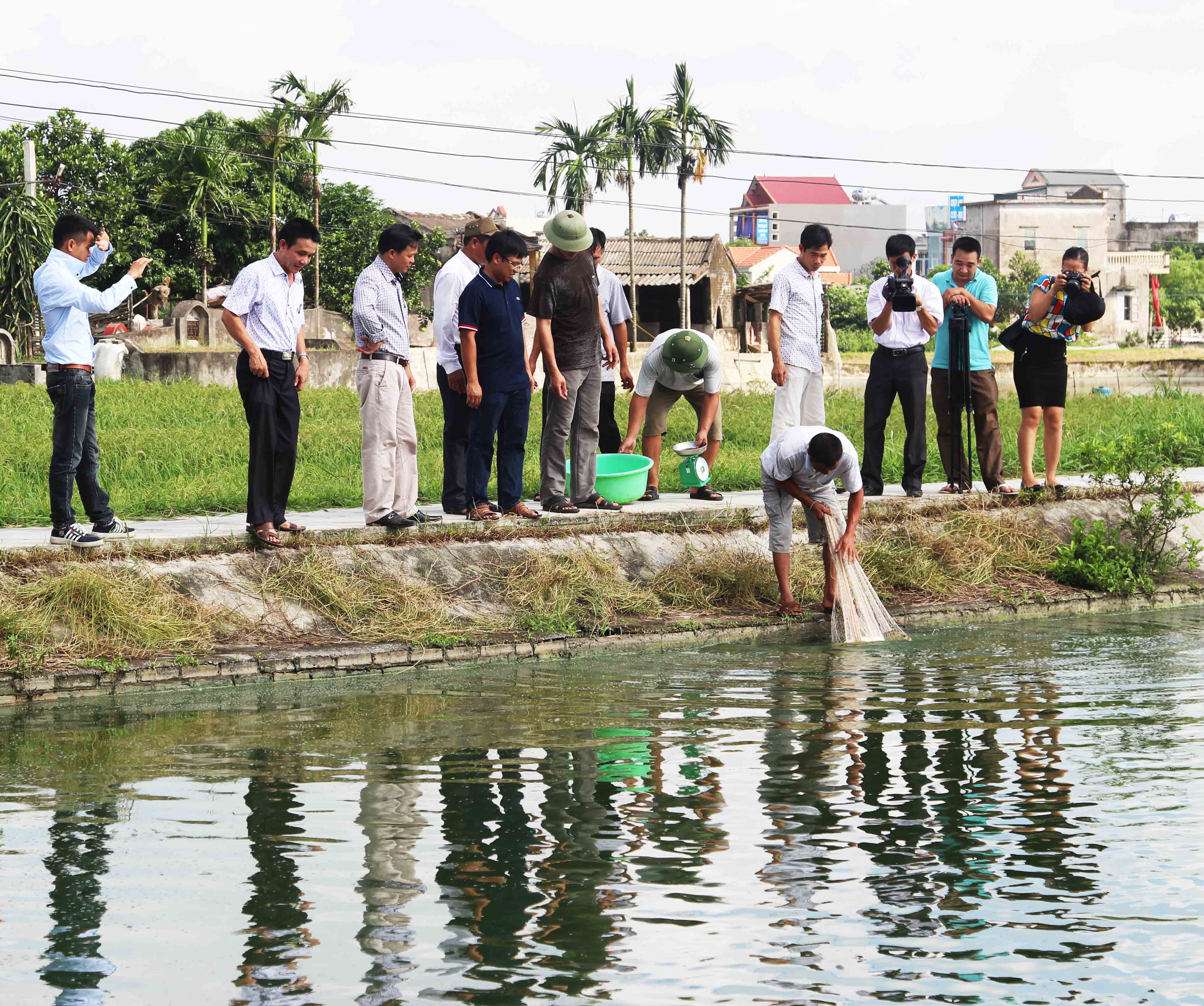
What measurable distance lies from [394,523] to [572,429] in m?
1.58

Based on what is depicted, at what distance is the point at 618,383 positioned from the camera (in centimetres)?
2419

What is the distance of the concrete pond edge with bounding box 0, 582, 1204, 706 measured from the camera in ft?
24.4

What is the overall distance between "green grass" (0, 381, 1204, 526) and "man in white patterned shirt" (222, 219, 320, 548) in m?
1.93

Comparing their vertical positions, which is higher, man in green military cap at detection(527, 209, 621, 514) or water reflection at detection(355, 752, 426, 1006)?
man in green military cap at detection(527, 209, 621, 514)

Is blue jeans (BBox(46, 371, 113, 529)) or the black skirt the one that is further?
the black skirt

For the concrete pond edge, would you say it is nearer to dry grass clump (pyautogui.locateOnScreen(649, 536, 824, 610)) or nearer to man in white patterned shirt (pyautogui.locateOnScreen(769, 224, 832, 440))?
dry grass clump (pyautogui.locateOnScreen(649, 536, 824, 610))

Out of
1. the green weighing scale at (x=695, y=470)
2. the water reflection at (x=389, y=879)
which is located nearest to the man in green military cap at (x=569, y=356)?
the green weighing scale at (x=695, y=470)

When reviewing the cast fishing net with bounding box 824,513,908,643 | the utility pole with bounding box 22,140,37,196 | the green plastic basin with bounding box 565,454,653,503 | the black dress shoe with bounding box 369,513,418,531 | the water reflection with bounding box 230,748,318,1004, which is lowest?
the water reflection with bounding box 230,748,318,1004

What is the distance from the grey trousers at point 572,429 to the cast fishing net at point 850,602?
190cm

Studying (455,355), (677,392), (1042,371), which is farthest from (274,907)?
(1042,371)

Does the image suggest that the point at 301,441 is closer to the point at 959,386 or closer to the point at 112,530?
the point at 112,530

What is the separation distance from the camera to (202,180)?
37.7 meters

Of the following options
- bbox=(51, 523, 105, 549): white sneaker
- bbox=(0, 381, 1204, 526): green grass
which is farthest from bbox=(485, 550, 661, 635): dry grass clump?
bbox=(51, 523, 105, 549): white sneaker

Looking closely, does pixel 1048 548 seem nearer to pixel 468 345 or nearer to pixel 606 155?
pixel 468 345
